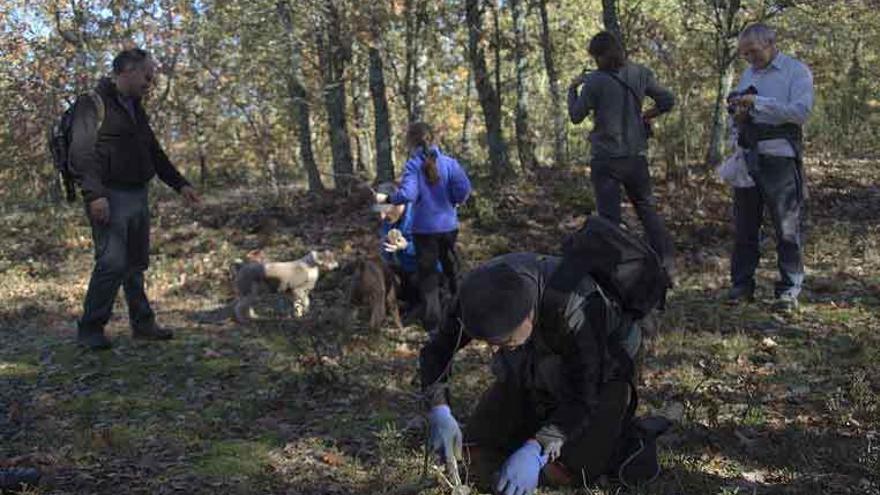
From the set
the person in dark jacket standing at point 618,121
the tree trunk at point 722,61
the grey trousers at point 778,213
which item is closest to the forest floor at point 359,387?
the grey trousers at point 778,213

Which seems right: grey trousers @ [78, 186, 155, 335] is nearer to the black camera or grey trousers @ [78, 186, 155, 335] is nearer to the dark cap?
the dark cap

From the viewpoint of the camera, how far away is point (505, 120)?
2583cm

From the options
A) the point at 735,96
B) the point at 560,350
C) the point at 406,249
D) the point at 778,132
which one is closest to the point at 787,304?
the point at 778,132

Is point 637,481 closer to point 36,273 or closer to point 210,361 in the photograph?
point 210,361

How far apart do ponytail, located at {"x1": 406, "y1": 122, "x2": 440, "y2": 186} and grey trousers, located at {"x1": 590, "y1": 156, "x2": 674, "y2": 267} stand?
1372 millimetres

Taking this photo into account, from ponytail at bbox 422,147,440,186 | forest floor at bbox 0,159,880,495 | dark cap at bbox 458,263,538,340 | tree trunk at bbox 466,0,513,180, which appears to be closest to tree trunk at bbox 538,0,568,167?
tree trunk at bbox 466,0,513,180

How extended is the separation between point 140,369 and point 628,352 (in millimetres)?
3978

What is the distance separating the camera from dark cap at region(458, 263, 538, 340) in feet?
9.43

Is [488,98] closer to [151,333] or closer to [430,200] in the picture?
[430,200]

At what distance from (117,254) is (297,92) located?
28.7 feet

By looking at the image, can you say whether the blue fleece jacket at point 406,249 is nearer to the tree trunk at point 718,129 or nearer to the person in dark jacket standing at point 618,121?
the person in dark jacket standing at point 618,121

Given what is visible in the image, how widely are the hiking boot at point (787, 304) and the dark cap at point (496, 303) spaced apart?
418 centimetres

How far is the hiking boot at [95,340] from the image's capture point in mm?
6254

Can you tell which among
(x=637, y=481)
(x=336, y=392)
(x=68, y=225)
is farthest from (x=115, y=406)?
(x=68, y=225)
